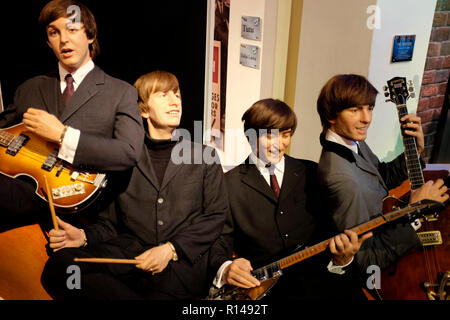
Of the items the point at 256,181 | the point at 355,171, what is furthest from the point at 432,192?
the point at 256,181

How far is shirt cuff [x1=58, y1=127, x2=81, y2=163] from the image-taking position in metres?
1.34

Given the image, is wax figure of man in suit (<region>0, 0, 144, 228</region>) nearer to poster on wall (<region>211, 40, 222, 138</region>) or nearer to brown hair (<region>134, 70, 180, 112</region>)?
brown hair (<region>134, 70, 180, 112</region>)

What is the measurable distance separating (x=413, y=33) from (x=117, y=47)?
1288 mm

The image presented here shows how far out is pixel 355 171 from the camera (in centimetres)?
156

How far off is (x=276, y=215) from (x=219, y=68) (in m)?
0.71

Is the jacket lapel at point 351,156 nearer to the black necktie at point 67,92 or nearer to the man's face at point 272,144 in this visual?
the man's face at point 272,144

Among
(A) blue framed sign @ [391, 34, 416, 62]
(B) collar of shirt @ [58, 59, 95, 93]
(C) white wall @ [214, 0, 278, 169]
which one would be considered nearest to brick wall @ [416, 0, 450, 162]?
(A) blue framed sign @ [391, 34, 416, 62]

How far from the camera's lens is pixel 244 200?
166 cm

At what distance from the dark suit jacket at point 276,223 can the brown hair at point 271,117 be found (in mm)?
164

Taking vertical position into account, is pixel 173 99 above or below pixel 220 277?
above

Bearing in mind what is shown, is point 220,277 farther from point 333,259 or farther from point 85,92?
point 85,92

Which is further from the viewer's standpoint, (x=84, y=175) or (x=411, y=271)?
(x=411, y=271)
